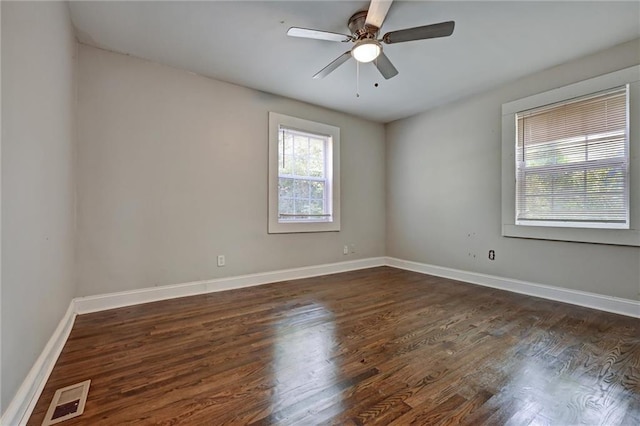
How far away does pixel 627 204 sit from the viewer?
260cm

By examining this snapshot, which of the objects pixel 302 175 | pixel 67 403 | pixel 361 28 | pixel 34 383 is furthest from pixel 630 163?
pixel 34 383

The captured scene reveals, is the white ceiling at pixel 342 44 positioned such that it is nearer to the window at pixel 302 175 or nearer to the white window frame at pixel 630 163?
the white window frame at pixel 630 163

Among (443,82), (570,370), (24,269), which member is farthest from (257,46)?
(570,370)

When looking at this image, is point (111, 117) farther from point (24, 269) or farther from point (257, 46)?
point (24, 269)

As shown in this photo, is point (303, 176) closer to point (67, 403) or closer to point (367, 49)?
point (367, 49)

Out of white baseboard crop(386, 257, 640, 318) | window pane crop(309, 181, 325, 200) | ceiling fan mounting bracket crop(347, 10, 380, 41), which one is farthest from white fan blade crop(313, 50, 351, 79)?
white baseboard crop(386, 257, 640, 318)

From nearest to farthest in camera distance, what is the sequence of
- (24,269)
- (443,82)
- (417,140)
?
1. (24,269)
2. (443,82)
3. (417,140)

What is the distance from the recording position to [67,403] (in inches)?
53.0

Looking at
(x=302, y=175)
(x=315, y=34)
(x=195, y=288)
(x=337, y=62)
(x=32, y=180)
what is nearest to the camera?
(x=32, y=180)

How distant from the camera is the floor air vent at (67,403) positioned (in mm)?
1251

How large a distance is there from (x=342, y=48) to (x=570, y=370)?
118 inches

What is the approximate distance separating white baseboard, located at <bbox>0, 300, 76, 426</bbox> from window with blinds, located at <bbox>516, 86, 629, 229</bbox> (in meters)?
4.26

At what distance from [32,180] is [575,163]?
441 centimetres

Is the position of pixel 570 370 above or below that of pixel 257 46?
below
